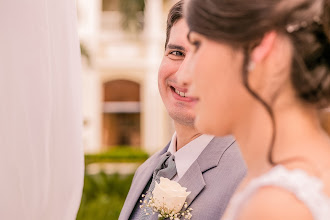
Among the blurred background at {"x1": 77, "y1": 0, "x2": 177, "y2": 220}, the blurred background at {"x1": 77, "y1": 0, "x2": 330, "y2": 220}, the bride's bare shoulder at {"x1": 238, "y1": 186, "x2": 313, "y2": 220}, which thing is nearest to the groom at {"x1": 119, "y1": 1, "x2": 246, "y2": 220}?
the bride's bare shoulder at {"x1": 238, "y1": 186, "x2": 313, "y2": 220}

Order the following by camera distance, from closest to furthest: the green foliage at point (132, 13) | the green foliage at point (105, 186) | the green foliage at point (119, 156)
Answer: the green foliage at point (105, 186), the green foliage at point (132, 13), the green foliage at point (119, 156)

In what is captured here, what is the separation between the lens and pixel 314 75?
97cm

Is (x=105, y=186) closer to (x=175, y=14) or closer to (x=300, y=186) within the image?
(x=175, y=14)

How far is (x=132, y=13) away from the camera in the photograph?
24.0ft

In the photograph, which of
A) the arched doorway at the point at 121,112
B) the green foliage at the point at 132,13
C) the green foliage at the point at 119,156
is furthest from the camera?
the arched doorway at the point at 121,112

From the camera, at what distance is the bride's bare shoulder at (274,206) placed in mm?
866

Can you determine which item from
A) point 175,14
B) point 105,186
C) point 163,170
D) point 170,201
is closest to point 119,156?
point 105,186

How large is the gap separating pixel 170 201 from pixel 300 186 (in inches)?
33.0

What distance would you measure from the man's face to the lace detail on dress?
932 mm

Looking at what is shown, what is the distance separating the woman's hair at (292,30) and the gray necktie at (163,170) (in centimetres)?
101

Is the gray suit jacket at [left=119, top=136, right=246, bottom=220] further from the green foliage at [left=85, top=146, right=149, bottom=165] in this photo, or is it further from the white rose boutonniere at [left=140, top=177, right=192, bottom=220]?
the green foliage at [left=85, top=146, right=149, bottom=165]

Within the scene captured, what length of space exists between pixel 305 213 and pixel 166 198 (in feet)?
2.74

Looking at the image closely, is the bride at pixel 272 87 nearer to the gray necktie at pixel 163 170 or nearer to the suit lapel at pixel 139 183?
the gray necktie at pixel 163 170

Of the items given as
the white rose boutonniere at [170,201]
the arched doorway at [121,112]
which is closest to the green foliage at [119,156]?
the arched doorway at [121,112]
